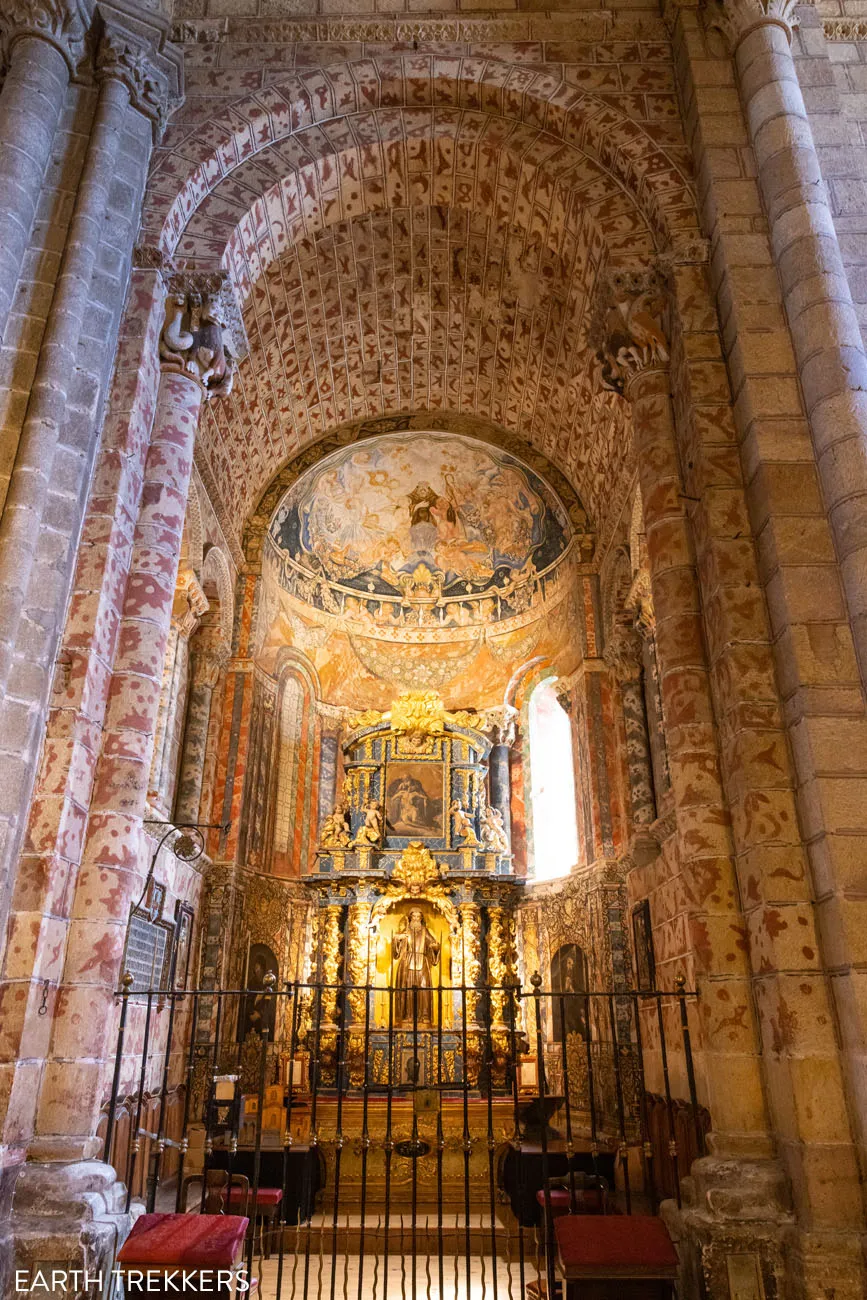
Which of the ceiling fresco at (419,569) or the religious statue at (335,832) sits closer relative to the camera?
the religious statue at (335,832)

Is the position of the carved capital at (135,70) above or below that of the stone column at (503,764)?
above

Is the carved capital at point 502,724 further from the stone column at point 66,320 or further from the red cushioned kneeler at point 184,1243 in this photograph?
the red cushioned kneeler at point 184,1243

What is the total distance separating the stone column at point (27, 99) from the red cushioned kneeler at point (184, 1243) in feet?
18.5

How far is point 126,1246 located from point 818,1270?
11.2ft

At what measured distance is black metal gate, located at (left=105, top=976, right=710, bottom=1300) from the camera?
18.1 ft

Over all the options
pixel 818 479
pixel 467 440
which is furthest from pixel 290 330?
pixel 818 479

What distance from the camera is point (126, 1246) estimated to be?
4.22 meters

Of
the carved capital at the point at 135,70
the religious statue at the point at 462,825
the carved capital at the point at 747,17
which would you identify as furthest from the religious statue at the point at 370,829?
the carved capital at the point at 747,17

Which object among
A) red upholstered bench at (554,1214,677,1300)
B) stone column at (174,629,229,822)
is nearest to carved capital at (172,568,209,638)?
stone column at (174,629,229,822)

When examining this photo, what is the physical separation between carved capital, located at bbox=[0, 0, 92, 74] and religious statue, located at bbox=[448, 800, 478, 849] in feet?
38.0

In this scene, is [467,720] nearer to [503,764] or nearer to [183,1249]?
[503,764]

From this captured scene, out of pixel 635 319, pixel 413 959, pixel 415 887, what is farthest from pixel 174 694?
pixel 635 319

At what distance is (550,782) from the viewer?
16.1 m

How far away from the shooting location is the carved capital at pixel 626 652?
12812mm
